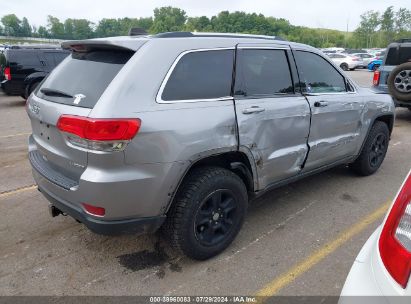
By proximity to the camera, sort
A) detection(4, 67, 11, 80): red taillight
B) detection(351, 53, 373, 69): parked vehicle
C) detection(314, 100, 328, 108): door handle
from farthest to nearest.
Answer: detection(351, 53, 373, 69): parked vehicle
detection(4, 67, 11, 80): red taillight
detection(314, 100, 328, 108): door handle

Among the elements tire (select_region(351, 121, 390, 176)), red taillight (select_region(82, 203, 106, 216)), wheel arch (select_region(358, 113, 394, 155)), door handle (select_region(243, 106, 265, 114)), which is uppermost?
door handle (select_region(243, 106, 265, 114))

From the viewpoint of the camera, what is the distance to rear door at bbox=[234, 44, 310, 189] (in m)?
3.16

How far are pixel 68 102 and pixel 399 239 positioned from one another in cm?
228

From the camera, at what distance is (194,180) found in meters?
2.89

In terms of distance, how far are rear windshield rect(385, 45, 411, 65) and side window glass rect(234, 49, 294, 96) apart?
21.0 ft

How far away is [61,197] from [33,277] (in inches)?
26.2

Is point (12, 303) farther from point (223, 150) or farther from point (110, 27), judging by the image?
point (110, 27)

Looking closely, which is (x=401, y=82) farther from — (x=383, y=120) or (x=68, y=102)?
(x=68, y=102)

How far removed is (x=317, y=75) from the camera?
13.1 ft

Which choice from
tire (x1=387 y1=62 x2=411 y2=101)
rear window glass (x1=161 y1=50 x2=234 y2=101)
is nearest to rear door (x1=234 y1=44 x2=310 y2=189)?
rear window glass (x1=161 y1=50 x2=234 y2=101)

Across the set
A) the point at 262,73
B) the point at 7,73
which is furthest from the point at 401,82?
the point at 7,73

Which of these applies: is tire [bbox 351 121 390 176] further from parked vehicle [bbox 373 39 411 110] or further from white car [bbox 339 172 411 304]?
white car [bbox 339 172 411 304]

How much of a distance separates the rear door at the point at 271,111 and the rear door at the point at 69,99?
103cm

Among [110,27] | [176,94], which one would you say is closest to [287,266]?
→ [176,94]
